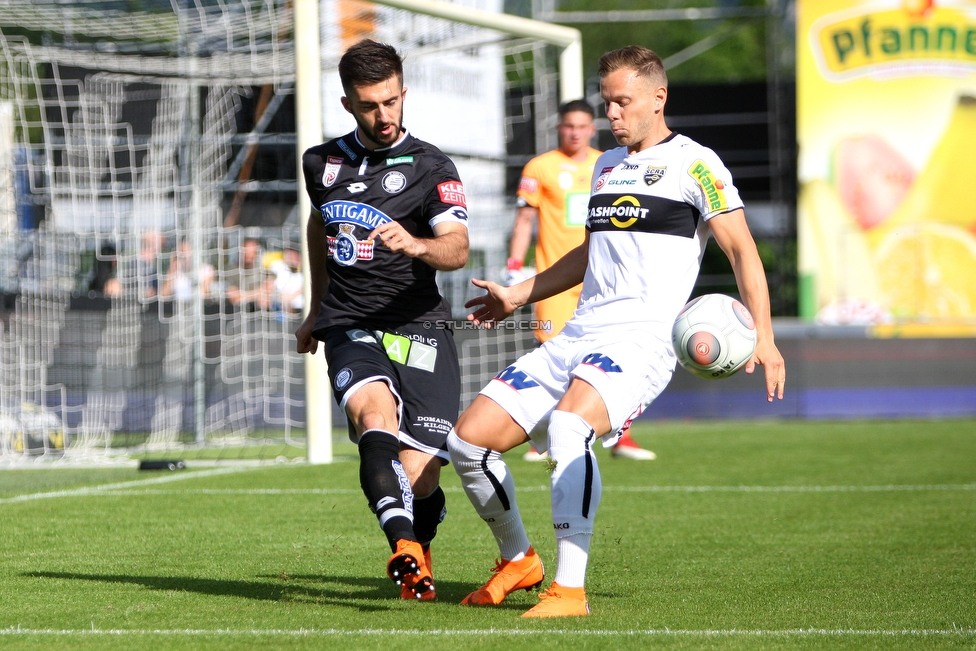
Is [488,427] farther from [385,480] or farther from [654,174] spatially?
[654,174]

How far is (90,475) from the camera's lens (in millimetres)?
9594

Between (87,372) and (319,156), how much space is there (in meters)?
8.12

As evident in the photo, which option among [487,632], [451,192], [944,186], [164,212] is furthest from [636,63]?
[944,186]

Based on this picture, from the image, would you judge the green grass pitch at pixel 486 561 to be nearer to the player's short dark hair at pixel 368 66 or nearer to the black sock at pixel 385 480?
the black sock at pixel 385 480

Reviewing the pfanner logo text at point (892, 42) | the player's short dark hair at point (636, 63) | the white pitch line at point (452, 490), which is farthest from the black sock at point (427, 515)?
the pfanner logo text at point (892, 42)

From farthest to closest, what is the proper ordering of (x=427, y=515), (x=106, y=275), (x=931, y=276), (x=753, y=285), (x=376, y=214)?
(x=931, y=276)
(x=106, y=275)
(x=427, y=515)
(x=376, y=214)
(x=753, y=285)

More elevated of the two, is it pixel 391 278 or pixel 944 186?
pixel 944 186

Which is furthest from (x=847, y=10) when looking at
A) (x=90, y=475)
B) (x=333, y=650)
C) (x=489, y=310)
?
(x=333, y=650)

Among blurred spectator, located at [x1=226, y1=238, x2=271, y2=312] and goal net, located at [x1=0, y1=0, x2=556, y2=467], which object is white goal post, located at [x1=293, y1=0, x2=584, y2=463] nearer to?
goal net, located at [x1=0, y1=0, x2=556, y2=467]

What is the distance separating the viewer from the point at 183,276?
12578 mm

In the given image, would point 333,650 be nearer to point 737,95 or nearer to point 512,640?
Result: point 512,640

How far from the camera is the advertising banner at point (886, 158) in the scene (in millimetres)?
22719

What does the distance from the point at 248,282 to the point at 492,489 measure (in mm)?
7551

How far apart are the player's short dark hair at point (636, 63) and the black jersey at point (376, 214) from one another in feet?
2.62
